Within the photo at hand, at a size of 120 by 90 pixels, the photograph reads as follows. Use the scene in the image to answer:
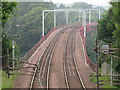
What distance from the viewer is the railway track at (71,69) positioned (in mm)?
14446

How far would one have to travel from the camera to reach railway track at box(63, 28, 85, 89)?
47.4ft

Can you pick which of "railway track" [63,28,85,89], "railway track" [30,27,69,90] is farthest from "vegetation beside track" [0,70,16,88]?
"railway track" [63,28,85,89]

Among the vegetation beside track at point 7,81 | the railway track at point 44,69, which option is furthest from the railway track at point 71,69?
the vegetation beside track at point 7,81

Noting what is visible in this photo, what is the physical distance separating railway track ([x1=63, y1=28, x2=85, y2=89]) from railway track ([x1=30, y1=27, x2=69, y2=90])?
107 centimetres

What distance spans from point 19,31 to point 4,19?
26472 millimetres

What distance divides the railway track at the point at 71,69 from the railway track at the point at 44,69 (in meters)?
1.07

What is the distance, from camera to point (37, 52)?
2264cm

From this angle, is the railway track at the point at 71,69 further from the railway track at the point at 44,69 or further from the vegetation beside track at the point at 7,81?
the vegetation beside track at the point at 7,81

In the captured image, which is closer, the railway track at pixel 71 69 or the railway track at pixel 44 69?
the railway track at pixel 44 69

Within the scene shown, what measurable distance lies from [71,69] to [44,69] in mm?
1713

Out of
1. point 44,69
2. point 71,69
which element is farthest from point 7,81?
point 71,69

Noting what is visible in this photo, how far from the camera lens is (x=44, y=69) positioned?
Answer: 688 inches

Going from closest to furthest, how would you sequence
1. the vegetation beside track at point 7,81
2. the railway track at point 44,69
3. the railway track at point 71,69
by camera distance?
the vegetation beside track at point 7,81 < the railway track at point 44,69 < the railway track at point 71,69

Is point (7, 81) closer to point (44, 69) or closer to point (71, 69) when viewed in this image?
point (44, 69)
